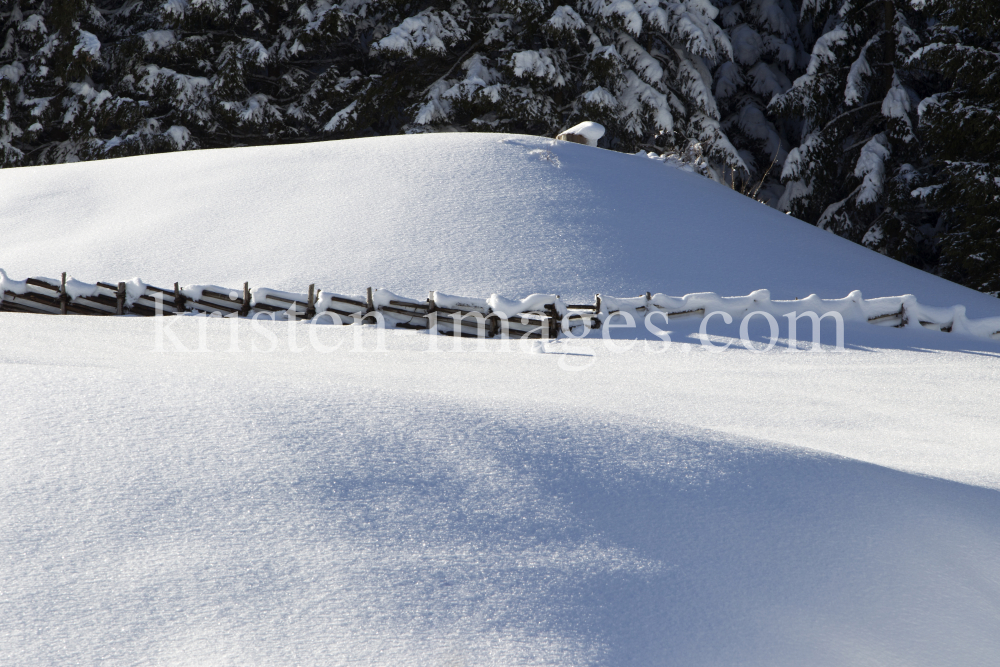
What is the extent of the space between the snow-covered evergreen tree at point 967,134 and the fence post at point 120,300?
45.4 ft

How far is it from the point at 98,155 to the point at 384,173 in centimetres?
1012

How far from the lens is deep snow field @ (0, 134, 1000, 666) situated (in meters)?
2.90

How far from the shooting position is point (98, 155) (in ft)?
61.5

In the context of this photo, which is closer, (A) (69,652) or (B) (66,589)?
(A) (69,652)

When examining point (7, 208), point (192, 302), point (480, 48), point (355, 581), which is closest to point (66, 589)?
point (355, 581)

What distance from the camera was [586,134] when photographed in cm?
1346

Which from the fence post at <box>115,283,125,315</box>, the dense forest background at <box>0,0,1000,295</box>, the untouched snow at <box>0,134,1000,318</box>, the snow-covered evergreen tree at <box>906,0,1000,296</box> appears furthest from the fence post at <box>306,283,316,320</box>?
the snow-covered evergreen tree at <box>906,0,1000,296</box>

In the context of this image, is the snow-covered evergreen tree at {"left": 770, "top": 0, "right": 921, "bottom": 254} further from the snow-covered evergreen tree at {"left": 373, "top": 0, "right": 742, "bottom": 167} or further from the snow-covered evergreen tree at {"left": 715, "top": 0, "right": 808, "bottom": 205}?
the snow-covered evergreen tree at {"left": 373, "top": 0, "right": 742, "bottom": 167}

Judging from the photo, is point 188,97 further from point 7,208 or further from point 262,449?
point 262,449

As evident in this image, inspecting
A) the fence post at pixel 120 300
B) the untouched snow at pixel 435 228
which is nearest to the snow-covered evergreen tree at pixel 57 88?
the untouched snow at pixel 435 228

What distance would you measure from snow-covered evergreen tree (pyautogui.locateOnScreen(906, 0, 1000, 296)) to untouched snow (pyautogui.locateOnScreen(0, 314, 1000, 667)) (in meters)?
11.4

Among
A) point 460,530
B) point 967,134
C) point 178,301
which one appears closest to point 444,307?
point 178,301

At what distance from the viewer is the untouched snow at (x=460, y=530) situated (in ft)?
9.40

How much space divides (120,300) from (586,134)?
780 centimetres
